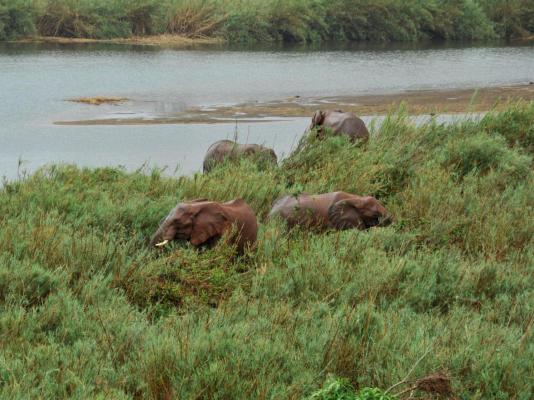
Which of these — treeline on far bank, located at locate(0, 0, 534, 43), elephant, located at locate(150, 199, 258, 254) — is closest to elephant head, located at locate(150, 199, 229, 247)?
elephant, located at locate(150, 199, 258, 254)

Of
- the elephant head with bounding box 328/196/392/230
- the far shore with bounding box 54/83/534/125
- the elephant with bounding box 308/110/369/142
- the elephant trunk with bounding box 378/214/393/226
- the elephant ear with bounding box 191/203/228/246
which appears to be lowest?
the far shore with bounding box 54/83/534/125

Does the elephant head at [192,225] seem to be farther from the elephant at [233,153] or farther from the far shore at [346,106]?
the far shore at [346,106]

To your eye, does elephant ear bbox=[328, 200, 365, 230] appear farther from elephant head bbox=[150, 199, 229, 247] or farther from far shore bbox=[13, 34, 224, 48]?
far shore bbox=[13, 34, 224, 48]

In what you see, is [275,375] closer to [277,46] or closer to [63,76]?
[63,76]

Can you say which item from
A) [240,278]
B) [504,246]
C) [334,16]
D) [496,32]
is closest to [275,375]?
[240,278]

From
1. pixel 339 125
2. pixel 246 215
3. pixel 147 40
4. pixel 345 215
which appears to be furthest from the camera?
pixel 147 40

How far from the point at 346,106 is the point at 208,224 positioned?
929 cm

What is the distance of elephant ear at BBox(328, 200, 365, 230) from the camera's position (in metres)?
6.94

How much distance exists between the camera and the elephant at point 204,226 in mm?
6148

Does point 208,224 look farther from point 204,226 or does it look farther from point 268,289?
point 268,289

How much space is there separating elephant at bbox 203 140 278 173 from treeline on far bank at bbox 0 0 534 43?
15.8 m

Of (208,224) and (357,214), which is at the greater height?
(208,224)

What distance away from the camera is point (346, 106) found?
15195mm

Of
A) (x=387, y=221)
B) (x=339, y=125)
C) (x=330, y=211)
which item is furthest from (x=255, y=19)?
(x=330, y=211)
